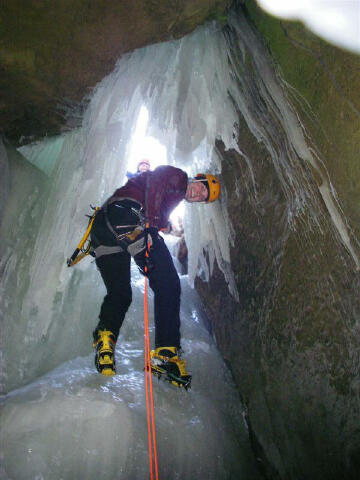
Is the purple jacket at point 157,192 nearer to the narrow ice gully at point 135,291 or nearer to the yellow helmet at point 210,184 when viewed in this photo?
the yellow helmet at point 210,184

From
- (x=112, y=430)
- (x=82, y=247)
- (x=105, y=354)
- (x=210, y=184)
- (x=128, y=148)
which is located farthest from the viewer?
(x=128, y=148)

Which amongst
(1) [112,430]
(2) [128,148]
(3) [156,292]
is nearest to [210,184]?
(2) [128,148]

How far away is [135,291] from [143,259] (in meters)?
1.91

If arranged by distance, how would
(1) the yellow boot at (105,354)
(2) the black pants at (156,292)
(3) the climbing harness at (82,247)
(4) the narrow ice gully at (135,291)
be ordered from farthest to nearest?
1. (3) the climbing harness at (82,247)
2. (2) the black pants at (156,292)
3. (1) the yellow boot at (105,354)
4. (4) the narrow ice gully at (135,291)

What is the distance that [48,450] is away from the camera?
181 centimetres

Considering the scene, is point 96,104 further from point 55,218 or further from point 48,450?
point 48,450

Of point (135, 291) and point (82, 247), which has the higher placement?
point (82, 247)

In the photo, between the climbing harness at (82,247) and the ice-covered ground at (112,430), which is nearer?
the ice-covered ground at (112,430)

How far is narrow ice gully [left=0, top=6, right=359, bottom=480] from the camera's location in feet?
6.37

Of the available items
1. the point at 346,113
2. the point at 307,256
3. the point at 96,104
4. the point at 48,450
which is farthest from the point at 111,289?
the point at 346,113

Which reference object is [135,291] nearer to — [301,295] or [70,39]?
[301,295]

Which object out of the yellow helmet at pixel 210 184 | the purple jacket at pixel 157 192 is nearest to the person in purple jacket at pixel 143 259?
the purple jacket at pixel 157 192

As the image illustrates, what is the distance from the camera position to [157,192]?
2602 mm

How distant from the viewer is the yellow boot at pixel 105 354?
89.9 inches
